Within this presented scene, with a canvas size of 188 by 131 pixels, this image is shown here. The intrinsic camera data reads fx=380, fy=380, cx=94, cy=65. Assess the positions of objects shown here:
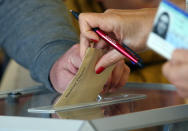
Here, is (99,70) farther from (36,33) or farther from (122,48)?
(36,33)

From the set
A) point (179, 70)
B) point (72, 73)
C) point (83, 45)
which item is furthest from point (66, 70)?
point (179, 70)

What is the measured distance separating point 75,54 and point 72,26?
0.26 meters

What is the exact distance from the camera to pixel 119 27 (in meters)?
0.71

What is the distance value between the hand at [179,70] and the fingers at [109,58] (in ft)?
0.76

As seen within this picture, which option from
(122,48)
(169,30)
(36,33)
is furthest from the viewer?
(36,33)

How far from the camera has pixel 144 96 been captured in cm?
79

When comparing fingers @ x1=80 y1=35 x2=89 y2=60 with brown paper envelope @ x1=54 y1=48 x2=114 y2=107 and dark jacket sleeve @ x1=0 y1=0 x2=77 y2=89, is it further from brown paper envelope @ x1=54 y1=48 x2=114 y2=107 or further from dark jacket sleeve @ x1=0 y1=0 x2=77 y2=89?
dark jacket sleeve @ x1=0 y1=0 x2=77 y2=89

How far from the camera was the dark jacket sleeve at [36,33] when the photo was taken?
1046 mm

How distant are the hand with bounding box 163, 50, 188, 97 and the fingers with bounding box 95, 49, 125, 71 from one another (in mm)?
232

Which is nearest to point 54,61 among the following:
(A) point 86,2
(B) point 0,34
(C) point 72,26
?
(C) point 72,26

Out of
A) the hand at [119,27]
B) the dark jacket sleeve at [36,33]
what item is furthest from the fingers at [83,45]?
the dark jacket sleeve at [36,33]

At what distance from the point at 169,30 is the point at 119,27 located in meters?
0.24

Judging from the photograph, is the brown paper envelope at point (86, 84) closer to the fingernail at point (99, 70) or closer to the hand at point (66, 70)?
the fingernail at point (99, 70)

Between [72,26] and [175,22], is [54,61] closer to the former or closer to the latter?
[72,26]
